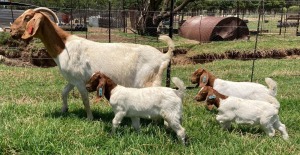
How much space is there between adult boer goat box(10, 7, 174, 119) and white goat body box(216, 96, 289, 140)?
1.25 m

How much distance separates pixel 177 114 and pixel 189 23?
22059mm

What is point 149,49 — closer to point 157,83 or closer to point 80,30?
point 157,83

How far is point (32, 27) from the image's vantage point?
248 inches

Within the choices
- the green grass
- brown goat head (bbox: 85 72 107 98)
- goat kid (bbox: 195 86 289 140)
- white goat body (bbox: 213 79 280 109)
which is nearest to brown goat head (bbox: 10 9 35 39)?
the green grass

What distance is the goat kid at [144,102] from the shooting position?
5363 millimetres

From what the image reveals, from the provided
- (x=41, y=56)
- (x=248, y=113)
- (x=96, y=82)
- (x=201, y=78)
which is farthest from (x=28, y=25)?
(x=41, y=56)

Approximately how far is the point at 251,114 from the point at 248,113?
2.0 inches

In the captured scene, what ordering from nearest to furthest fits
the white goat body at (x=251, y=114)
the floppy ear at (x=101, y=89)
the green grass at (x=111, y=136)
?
the green grass at (x=111, y=136), the floppy ear at (x=101, y=89), the white goat body at (x=251, y=114)

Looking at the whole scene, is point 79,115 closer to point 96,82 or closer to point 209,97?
point 96,82

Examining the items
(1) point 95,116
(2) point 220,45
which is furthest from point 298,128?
(2) point 220,45

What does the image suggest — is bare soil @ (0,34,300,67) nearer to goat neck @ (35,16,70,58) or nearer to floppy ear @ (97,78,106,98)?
goat neck @ (35,16,70,58)

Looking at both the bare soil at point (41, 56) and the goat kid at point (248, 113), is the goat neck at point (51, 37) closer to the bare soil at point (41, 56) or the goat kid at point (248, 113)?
the goat kid at point (248, 113)

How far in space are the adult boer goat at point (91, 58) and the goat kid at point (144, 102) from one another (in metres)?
0.65

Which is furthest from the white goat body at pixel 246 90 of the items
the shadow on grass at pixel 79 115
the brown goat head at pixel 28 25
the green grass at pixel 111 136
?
the brown goat head at pixel 28 25
